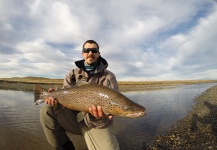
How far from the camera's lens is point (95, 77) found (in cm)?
507

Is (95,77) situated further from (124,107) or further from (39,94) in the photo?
(39,94)

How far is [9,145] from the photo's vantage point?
20.6ft

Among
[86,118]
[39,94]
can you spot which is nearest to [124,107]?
[86,118]

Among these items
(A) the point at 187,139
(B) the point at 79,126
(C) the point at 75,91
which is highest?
(C) the point at 75,91

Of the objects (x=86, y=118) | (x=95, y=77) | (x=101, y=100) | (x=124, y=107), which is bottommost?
(x=86, y=118)

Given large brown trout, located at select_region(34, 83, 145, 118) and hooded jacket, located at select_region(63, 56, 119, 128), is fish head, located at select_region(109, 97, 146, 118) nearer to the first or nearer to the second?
large brown trout, located at select_region(34, 83, 145, 118)

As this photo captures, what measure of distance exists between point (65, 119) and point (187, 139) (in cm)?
450

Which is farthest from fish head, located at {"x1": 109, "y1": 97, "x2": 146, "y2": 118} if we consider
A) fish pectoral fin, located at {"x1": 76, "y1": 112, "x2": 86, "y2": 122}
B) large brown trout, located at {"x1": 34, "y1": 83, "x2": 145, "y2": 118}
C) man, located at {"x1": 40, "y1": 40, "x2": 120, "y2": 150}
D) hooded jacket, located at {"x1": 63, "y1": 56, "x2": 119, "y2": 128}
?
fish pectoral fin, located at {"x1": 76, "y1": 112, "x2": 86, "y2": 122}

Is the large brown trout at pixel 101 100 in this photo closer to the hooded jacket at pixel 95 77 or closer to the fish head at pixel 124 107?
the fish head at pixel 124 107

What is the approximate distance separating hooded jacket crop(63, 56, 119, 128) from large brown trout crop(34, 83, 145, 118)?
441 mm

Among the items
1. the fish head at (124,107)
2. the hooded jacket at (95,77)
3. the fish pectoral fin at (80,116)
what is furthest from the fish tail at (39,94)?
the fish head at (124,107)

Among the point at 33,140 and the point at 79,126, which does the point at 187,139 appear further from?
the point at 33,140

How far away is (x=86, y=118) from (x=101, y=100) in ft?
2.43

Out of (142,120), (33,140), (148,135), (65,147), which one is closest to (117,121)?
(142,120)
